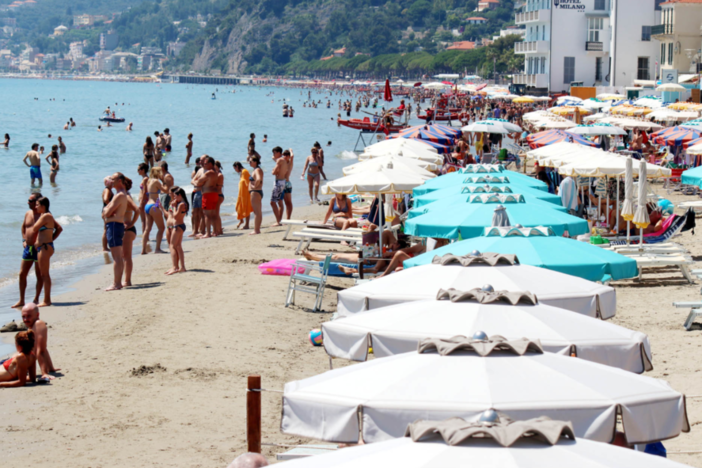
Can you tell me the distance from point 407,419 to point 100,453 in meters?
3.32

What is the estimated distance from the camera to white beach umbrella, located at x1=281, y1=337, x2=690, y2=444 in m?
3.17

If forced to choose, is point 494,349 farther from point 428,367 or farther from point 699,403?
point 699,403

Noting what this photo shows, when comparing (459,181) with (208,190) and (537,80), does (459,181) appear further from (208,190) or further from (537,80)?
(537,80)

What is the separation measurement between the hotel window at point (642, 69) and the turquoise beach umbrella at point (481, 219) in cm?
5348

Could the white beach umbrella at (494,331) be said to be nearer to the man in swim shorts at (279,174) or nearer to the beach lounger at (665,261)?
the beach lounger at (665,261)

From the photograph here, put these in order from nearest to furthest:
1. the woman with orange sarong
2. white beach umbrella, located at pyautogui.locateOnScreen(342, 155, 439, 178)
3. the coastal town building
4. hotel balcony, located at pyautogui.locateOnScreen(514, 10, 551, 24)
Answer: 1. white beach umbrella, located at pyautogui.locateOnScreen(342, 155, 439, 178)
2. the woman with orange sarong
3. the coastal town building
4. hotel balcony, located at pyautogui.locateOnScreen(514, 10, 551, 24)

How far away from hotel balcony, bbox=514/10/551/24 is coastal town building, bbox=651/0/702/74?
11.5m

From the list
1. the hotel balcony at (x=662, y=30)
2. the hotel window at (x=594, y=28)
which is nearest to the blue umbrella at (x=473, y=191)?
the hotel balcony at (x=662, y=30)

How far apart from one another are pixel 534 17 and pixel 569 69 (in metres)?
5.20

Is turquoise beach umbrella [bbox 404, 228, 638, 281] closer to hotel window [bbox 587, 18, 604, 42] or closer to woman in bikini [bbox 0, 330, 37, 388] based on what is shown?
woman in bikini [bbox 0, 330, 37, 388]

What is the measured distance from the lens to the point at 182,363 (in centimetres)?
788

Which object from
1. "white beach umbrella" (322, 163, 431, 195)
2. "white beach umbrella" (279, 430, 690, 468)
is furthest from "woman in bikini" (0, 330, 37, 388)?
"white beach umbrella" (279, 430, 690, 468)

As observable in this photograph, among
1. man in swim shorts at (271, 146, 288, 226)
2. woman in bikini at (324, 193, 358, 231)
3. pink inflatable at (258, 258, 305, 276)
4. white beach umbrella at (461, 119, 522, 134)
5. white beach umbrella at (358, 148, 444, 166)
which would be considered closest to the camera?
pink inflatable at (258, 258, 305, 276)

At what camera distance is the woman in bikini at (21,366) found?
723cm
